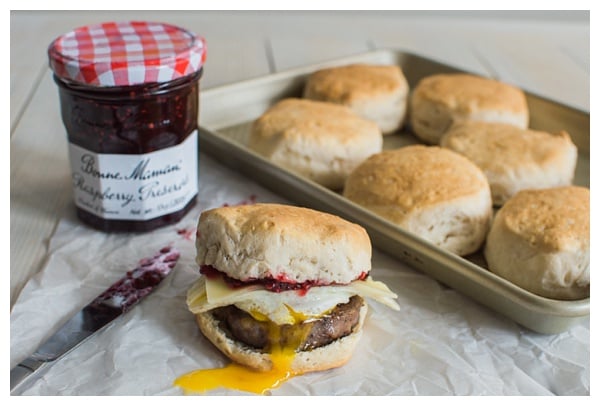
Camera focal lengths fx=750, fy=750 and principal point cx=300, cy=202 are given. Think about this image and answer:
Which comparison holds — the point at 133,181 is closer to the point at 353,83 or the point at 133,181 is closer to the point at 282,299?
the point at 282,299

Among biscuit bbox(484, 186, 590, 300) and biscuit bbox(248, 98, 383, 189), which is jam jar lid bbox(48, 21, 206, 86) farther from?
biscuit bbox(484, 186, 590, 300)

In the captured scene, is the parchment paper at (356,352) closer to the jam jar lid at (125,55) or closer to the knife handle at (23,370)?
the knife handle at (23,370)

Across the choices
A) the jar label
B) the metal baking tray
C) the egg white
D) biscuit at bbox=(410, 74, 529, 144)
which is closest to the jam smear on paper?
the jar label

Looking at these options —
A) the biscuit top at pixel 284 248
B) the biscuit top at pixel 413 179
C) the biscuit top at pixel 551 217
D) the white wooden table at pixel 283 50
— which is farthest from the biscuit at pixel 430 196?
the white wooden table at pixel 283 50

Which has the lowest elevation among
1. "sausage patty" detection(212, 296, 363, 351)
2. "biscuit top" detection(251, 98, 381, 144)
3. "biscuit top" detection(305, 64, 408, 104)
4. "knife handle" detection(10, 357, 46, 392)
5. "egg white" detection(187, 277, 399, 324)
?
"knife handle" detection(10, 357, 46, 392)

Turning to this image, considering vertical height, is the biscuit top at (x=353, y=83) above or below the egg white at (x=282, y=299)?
above

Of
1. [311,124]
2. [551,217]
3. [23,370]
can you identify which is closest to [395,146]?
[311,124]
